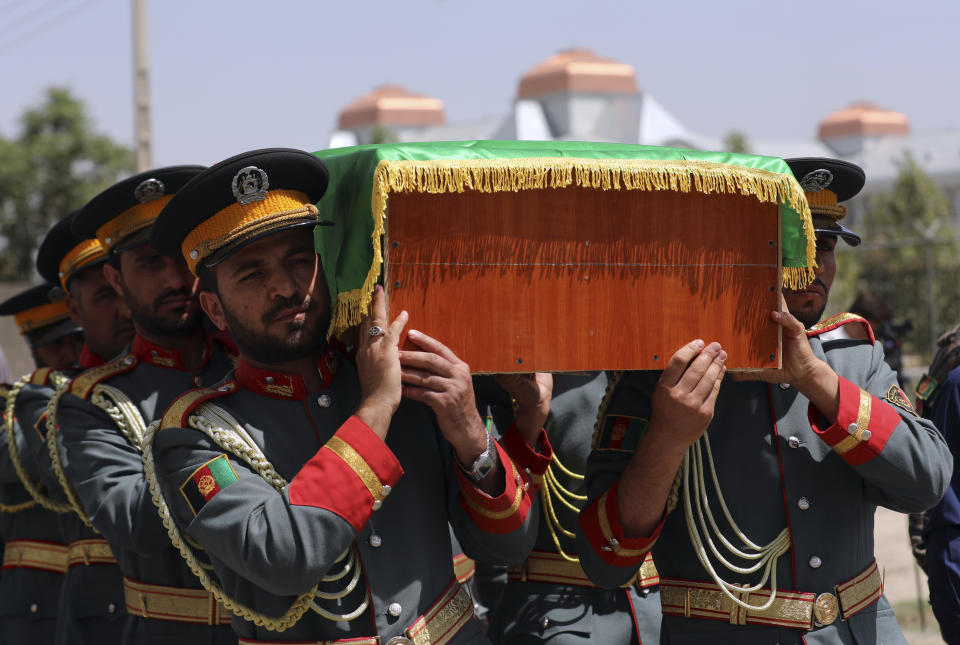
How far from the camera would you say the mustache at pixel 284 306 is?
278 centimetres

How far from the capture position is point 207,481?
106 inches

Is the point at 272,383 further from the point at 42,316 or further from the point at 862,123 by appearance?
the point at 862,123

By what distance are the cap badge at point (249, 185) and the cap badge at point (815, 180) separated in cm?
145

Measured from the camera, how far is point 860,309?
8039mm

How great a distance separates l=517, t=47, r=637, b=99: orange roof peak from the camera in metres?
34.0

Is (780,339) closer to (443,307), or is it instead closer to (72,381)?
(443,307)

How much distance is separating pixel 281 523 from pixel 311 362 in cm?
54

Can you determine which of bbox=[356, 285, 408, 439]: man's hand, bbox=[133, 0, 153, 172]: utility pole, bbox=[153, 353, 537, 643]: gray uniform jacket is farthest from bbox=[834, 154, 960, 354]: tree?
bbox=[356, 285, 408, 439]: man's hand

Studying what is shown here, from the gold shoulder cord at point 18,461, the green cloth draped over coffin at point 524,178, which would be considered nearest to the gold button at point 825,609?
the green cloth draped over coffin at point 524,178

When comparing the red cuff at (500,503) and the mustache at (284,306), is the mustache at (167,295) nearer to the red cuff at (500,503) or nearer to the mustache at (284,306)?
the mustache at (284,306)

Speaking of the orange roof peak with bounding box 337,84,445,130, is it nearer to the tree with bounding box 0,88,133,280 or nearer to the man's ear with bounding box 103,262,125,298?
the tree with bounding box 0,88,133,280

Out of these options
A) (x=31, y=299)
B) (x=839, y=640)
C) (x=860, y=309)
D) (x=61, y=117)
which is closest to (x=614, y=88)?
(x=61, y=117)

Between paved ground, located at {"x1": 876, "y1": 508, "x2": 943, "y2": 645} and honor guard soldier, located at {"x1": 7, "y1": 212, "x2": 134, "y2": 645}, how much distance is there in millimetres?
3791

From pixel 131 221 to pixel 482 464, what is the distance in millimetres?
1838
